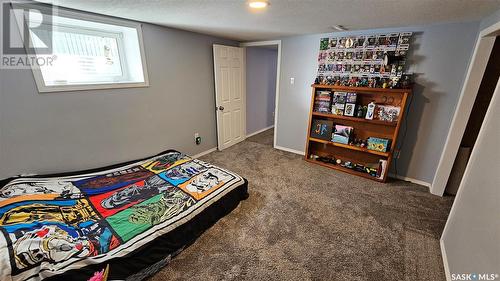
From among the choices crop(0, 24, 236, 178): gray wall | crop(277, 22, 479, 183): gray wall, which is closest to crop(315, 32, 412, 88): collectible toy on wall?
crop(277, 22, 479, 183): gray wall

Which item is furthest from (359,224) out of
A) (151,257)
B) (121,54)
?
(121,54)

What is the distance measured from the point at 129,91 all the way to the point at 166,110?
55cm

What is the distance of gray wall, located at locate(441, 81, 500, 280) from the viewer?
1.08m

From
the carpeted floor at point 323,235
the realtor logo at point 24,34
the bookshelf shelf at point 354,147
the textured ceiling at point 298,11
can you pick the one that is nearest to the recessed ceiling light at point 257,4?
the textured ceiling at point 298,11

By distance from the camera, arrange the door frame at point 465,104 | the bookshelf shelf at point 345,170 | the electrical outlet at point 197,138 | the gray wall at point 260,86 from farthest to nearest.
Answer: the gray wall at point 260,86
the electrical outlet at point 197,138
the bookshelf shelf at point 345,170
the door frame at point 465,104

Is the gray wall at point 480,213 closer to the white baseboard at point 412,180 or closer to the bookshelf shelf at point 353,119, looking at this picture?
the bookshelf shelf at point 353,119

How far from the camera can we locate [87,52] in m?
2.26

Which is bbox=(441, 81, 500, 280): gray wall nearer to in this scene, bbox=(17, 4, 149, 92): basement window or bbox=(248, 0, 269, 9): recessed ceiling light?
bbox=(248, 0, 269, 9): recessed ceiling light

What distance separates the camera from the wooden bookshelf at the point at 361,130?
8.49ft

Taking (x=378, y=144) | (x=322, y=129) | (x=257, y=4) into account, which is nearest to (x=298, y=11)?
(x=257, y=4)

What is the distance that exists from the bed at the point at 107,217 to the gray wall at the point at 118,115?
209 millimetres

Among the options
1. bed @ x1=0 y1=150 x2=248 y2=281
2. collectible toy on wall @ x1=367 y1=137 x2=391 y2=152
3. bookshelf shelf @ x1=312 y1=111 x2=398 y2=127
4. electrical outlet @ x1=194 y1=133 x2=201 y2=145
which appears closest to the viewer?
bed @ x1=0 y1=150 x2=248 y2=281

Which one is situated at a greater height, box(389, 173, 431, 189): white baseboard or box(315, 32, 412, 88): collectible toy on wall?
box(315, 32, 412, 88): collectible toy on wall

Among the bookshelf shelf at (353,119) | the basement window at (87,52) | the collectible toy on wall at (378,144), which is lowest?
the collectible toy on wall at (378,144)
